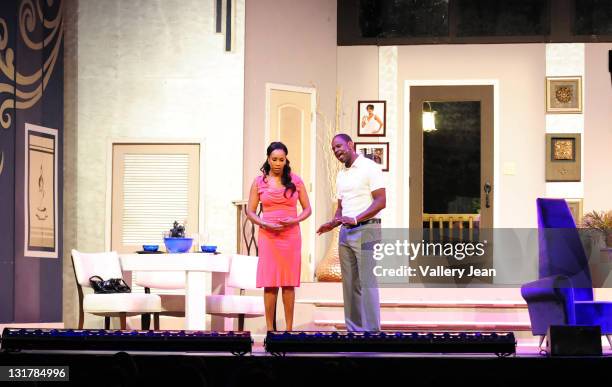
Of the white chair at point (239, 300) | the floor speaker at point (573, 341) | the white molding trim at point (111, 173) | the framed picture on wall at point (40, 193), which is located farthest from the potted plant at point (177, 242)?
the floor speaker at point (573, 341)

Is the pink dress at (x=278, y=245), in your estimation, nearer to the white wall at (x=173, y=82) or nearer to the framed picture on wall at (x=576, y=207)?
the white wall at (x=173, y=82)

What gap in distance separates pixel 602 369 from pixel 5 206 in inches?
247

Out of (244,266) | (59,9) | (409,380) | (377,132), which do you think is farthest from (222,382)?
(377,132)

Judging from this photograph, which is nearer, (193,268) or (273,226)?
(273,226)

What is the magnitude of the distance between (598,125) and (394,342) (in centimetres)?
866

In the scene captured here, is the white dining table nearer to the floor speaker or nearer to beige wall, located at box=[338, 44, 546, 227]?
the floor speaker

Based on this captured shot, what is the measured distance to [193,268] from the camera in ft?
21.6

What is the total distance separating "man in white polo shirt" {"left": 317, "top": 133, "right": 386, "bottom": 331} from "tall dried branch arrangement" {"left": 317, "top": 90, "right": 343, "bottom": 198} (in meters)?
4.32

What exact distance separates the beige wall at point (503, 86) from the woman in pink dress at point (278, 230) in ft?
15.3

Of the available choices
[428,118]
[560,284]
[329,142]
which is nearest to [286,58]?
[329,142]

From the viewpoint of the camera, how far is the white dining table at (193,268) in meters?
6.59

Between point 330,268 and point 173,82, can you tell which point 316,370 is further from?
point 173,82

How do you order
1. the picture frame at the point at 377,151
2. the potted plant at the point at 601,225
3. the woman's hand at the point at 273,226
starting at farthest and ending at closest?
1. the picture frame at the point at 377,151
2. the potted plant at the point at 601,225
3. the woman's hand at the point at 273,226

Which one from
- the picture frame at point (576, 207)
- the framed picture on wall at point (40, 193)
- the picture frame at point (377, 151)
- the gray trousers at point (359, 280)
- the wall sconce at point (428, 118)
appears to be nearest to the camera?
the gray trousers at point (359, 280)
